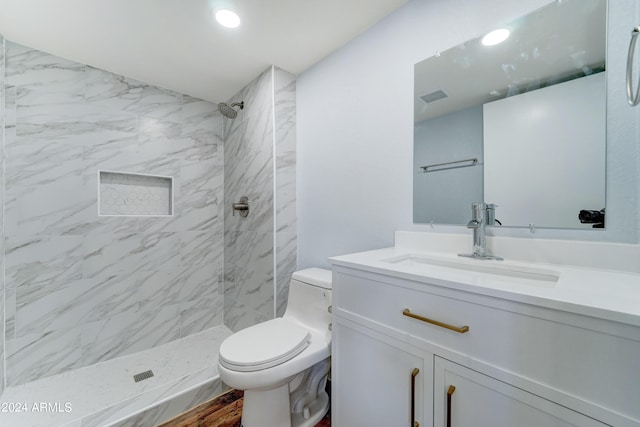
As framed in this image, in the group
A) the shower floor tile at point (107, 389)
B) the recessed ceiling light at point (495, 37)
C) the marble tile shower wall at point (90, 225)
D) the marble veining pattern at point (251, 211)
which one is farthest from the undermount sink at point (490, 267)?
the marble tile shower wall at point (90, 225)

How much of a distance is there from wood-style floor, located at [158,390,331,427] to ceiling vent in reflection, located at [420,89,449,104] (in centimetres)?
181

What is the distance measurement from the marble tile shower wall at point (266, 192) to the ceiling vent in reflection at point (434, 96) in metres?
1.02

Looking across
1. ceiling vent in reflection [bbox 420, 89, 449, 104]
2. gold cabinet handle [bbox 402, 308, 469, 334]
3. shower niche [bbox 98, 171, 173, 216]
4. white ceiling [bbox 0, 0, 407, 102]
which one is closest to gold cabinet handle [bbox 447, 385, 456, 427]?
gold cabinet handle [bbox 402, 308, 469, 334]

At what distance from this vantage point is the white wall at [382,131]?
A: 806mm

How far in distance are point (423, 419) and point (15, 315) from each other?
246cm

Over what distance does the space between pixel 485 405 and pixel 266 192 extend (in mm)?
1648

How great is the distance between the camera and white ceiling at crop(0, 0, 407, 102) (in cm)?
133

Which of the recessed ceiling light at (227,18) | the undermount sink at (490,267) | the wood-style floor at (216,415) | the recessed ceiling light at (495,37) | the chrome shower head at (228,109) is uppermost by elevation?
the recessed ceiling light at (227,18)

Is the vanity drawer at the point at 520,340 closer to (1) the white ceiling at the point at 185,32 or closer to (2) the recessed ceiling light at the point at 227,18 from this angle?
(1) the white ceiling at the point at 185,32

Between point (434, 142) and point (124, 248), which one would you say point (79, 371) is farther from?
point (434, 142)

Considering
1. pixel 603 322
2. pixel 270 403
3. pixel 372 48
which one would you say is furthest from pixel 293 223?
pixel 603 322

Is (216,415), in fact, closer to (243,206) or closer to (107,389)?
(107,389)

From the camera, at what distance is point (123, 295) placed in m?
1.98

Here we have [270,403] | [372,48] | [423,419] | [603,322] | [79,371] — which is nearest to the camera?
[603,322]
